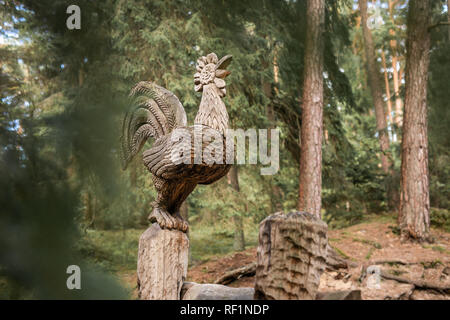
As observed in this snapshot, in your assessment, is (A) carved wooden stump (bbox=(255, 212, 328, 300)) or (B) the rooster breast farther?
(B) the rooster breast

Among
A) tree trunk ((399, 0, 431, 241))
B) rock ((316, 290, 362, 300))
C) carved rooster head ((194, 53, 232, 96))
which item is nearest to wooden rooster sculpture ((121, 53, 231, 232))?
carved rooster head ((194, 53, 232, 96))

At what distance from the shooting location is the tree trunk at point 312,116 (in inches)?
195

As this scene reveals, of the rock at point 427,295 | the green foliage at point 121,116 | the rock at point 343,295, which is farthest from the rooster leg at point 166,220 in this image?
the rock at point 427,295

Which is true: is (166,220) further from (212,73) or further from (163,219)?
(212,73)

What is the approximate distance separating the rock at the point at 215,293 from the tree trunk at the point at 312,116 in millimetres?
3444

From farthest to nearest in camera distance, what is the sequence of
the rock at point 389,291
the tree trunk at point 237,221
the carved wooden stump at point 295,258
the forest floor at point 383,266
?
the tree trunk at point 237,221
the forest floor at point 383,266
the rock at point 389,291
the carved wooden stump at point 295,258

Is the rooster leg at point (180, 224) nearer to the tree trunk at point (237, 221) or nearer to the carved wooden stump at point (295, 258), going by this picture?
the carved wooden stump at point (295, 258)

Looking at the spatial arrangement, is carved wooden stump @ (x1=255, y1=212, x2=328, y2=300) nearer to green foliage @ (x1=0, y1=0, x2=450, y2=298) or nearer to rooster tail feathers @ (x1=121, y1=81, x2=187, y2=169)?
green foliage @ (x1=0, y1=0, x2=450, y2=298)

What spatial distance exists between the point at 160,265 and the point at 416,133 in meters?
4.80

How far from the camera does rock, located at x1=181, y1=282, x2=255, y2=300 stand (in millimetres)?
1519

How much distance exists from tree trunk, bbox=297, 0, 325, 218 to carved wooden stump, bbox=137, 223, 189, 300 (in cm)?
343

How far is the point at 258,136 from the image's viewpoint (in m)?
5.80
